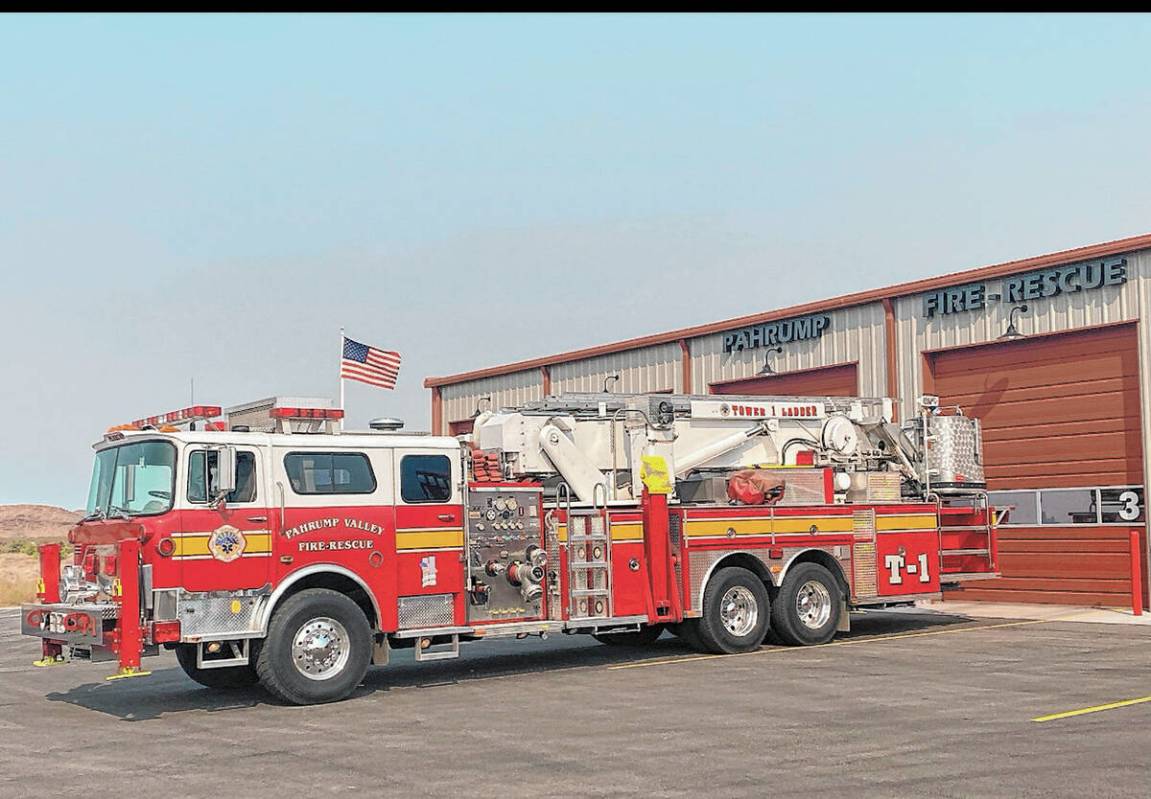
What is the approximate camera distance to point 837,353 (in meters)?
25.3

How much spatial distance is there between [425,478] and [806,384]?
1389 centimetres

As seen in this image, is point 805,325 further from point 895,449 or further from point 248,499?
point 248,499

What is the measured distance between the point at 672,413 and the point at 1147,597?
845 cm

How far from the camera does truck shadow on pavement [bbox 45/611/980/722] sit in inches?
512

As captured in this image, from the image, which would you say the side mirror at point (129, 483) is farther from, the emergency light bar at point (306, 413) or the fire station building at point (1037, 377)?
Answer: the fire station building at point (1037, 377)

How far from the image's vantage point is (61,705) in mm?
13359

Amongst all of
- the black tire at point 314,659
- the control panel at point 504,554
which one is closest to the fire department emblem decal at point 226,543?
the black tire at point 314,659

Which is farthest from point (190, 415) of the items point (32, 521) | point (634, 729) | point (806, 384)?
point (32, 521)

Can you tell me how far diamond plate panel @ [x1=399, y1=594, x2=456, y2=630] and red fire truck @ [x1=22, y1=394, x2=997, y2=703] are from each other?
2cm

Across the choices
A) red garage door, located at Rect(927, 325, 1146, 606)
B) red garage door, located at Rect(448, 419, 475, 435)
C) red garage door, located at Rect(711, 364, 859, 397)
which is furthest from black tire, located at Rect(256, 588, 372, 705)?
red garage door, located at Rect(448, 419, 475, 435)

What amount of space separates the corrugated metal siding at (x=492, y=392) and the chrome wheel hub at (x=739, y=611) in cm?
1622

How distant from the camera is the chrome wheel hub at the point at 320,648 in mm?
12508

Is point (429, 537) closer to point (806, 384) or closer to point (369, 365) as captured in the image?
point (369, 365)

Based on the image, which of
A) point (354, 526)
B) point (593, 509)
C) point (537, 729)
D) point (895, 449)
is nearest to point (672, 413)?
point (593, 509)
